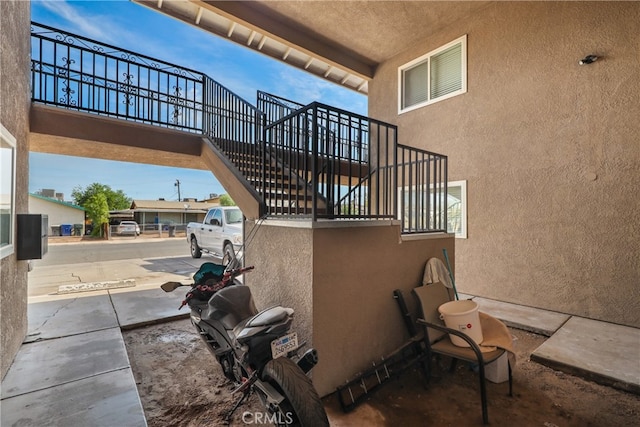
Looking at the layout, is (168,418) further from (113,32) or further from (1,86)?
(113,32)

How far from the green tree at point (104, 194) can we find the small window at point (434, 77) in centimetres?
2743

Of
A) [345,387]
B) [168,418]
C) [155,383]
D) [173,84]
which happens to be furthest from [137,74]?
[345,387]

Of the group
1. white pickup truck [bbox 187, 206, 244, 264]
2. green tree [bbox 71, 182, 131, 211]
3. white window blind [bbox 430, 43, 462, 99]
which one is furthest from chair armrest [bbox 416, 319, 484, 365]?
green tree [bbox 71, 182, 131, 211]

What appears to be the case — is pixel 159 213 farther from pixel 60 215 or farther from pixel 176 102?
pixel 176 102

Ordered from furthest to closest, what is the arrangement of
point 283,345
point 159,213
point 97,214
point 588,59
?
1. point 159,213
2. point 97,214
3. point 588,59
4. point 283,345

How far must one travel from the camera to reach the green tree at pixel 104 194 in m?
27.8

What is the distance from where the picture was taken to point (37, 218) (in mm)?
2938

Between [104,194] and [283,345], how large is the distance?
33.0 m

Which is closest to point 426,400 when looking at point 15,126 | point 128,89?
point 15,126

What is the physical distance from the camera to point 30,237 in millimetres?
2857

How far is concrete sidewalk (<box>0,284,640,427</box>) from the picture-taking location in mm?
1927

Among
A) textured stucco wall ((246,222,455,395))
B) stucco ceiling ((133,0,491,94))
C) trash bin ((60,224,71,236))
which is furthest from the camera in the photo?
trash bin ((60,224,71,236))

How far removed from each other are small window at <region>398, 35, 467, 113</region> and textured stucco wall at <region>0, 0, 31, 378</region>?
19.6 feet

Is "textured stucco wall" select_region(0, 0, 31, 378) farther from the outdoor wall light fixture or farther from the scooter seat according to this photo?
the outdoor wall light fixture
